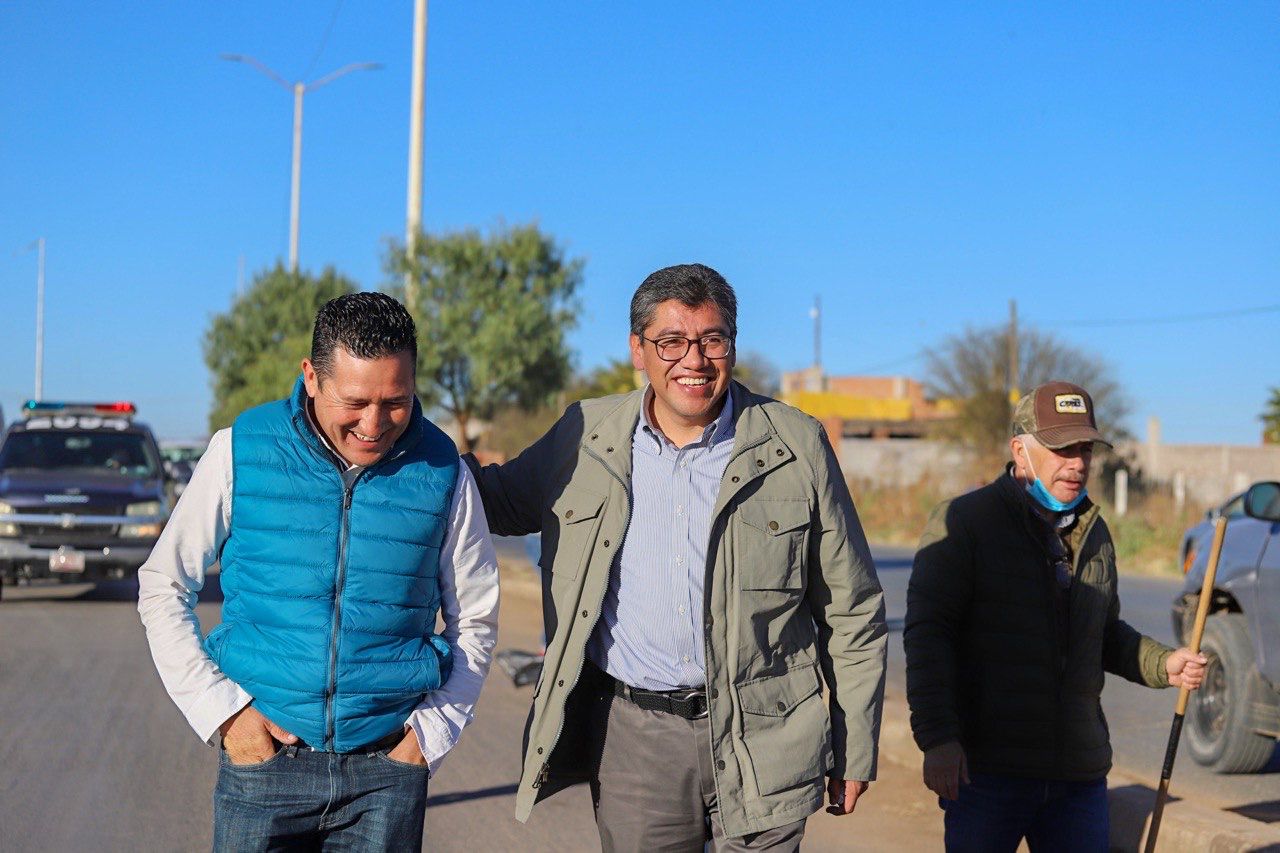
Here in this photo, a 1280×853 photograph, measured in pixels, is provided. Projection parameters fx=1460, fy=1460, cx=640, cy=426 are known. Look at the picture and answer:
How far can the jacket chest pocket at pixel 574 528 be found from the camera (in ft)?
12.0

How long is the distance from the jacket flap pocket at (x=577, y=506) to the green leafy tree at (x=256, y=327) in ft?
126

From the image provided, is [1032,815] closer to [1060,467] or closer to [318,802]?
[1060,467]

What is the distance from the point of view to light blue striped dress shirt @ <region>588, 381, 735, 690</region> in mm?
3607

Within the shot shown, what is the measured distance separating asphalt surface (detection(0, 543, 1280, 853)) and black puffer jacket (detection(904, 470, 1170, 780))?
261 cm

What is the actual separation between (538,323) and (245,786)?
21.0 metres

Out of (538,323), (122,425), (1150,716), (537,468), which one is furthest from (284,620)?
(538,323)

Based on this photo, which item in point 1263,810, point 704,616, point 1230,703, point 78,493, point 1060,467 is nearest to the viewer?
point 704,616

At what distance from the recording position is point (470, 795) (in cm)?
720

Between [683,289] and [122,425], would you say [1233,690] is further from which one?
[122,425]

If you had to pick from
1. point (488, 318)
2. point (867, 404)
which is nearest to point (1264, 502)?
point (488, 318)

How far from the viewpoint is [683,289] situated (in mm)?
3762

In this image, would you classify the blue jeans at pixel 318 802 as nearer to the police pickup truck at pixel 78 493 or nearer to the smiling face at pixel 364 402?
the smiling face at pixel 364 402

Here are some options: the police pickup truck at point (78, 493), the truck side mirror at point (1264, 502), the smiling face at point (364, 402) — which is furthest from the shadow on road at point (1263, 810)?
the police pickup truck at point (78, 493)

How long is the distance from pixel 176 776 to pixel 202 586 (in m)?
4.83
